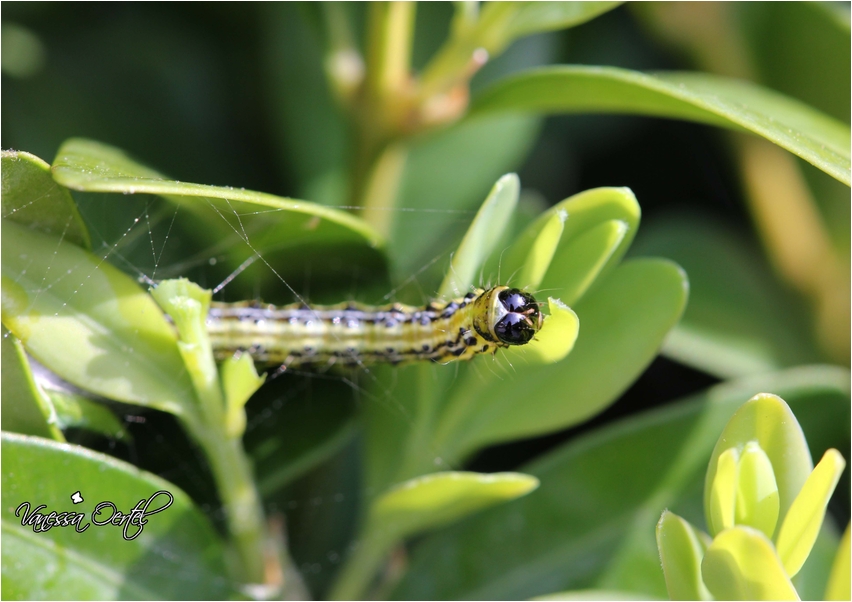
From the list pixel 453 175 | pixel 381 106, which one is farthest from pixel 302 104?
pixel 381 106

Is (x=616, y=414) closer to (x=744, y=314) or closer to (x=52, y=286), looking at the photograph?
(x=744, y=314)

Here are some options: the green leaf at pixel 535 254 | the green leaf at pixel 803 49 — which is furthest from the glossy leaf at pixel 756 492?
the green leaf at pixel 803 49

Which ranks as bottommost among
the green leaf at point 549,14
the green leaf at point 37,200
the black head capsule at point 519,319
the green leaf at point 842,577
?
the green leaf at point 842,577

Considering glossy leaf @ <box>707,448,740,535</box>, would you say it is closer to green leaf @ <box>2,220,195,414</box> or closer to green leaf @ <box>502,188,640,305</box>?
green leaf @ <box>502,188,640,305</box>

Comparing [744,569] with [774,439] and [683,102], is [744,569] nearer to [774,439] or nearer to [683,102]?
[774,439]

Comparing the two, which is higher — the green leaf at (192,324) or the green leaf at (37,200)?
the green leaf at (37,200)

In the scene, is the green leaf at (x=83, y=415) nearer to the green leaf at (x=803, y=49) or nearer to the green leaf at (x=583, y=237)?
the green leaf at (x=583, y=237)

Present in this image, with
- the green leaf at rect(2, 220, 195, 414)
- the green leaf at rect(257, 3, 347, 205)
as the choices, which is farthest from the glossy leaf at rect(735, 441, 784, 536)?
the green leaf at rect(257, 3, 347, 205)
